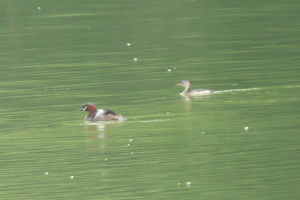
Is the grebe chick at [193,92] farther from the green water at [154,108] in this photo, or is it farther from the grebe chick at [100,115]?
the grebe chick at [100,115]

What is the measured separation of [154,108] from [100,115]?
1160 millimetres

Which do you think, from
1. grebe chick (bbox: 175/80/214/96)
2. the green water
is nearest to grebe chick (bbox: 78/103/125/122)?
the green water

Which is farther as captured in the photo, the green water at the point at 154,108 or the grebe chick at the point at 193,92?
the grebe chick at the point at 193,92

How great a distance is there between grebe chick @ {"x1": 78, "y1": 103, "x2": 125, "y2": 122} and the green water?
18 centimetres

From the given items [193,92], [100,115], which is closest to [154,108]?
[100,115]

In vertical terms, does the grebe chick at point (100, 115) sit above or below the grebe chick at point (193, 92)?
below

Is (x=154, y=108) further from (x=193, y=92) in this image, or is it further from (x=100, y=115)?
(x=193, y=92)

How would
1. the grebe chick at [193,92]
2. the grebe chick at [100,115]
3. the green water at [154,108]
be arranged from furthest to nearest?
the grebe chick at [193,92] → the grebe chick at [100,115] → the green water at [154,108]

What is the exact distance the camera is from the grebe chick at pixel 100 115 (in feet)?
48.7

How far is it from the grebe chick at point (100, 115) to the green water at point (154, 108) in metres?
0.18

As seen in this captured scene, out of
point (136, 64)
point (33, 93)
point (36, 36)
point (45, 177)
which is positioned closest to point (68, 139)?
point (45, 177)

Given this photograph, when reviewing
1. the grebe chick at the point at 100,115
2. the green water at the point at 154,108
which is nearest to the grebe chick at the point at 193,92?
the green water at the point at 154,108

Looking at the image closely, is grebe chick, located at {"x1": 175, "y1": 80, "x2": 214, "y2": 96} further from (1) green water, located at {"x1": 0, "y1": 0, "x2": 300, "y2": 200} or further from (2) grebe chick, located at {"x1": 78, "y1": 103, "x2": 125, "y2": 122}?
(2) grebe chick, located at {"x1": 78, "y1": 103, "x2": 125, "y2": 122}

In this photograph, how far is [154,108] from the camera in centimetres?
1581
